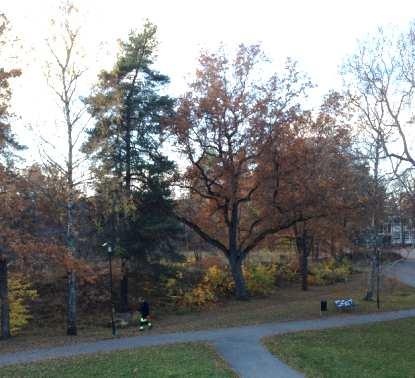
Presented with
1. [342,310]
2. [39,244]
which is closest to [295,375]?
[39,244]

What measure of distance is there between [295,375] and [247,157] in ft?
51.9

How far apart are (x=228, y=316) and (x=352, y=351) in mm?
8165

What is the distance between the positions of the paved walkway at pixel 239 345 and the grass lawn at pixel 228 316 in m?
1.08

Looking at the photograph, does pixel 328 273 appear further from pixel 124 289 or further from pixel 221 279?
pixel 124 289

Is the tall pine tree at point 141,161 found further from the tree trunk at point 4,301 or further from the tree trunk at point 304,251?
the tree trunk at point 304,251

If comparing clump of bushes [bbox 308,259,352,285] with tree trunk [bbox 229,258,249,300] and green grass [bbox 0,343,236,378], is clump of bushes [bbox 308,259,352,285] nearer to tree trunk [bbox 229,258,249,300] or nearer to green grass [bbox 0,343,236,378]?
tree trunk [bbox 229,258,249,300]

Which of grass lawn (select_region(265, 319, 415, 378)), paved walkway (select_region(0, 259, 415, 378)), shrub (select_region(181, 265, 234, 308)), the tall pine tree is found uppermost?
the tall pine tree

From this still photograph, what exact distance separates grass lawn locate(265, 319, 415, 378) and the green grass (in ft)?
7.68

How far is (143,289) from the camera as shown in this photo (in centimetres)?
3066

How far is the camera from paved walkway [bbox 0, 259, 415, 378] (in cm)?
1511

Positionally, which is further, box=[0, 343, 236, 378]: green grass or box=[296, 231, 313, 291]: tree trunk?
box=[296, 231, 313, 291]: tree trunk

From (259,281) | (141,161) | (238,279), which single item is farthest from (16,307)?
(259,281)

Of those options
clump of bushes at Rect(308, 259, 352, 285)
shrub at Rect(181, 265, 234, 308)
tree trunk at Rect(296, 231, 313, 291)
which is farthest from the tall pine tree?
clump of bushes at Rect(308, 259, 352, 285)

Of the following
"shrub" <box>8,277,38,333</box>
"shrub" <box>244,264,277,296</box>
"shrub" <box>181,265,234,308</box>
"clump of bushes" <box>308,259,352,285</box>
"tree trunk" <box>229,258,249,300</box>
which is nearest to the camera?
"shrub" <box>8,277,38,333</box>
